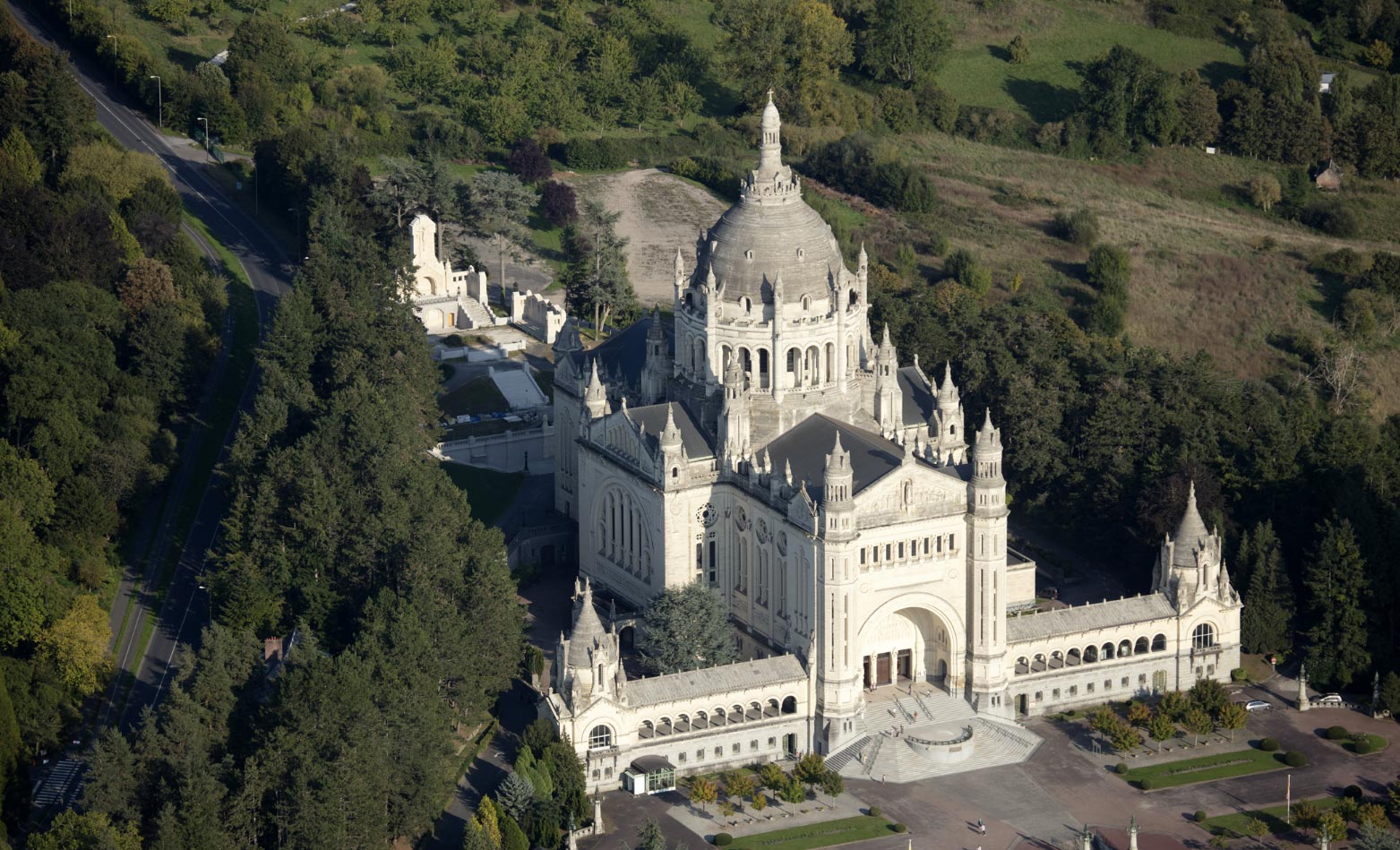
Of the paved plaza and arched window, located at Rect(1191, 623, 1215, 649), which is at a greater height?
arched window, located at Rect(1191, 623, 1215, 649)

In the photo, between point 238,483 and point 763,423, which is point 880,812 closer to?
point 763,423

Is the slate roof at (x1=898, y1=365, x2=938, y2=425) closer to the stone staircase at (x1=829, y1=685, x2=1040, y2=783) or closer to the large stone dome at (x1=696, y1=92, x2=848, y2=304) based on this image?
the large stone dome at (x1=696, y1=92, x2=848, y2=304)

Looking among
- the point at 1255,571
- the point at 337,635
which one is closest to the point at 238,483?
the point at 337,635

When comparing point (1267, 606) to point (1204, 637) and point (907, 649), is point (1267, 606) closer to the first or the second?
point (1204, 637)

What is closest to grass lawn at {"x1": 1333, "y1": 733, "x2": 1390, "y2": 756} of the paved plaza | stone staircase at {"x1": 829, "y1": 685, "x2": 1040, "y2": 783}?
the paved plaza

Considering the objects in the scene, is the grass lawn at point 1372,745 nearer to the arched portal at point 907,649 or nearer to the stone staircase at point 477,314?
the arched portal at point 907,649

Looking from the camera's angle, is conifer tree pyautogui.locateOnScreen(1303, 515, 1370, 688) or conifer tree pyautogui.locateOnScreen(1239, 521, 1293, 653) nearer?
conifer tree pyautogui.locateOnScreen(1303, 515, 1370, 688)

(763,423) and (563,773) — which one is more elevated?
(763,423)

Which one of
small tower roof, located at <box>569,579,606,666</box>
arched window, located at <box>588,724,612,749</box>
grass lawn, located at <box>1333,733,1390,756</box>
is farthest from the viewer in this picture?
grass lawn, located at <box>1333,733,1390,756</box>
